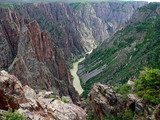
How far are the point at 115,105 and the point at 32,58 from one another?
29.7m

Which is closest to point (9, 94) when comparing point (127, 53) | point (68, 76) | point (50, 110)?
point (50, 110)

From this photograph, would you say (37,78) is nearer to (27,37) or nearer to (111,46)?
(27,37)

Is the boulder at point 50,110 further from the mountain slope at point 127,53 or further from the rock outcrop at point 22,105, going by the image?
the mountain slope at point 127,53

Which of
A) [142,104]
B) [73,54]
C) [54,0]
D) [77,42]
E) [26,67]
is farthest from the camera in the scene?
[54,0]

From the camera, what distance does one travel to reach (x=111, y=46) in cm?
10100

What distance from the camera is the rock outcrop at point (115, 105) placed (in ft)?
61.1

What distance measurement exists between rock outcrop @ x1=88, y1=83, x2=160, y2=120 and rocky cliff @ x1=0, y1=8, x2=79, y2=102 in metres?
21.3

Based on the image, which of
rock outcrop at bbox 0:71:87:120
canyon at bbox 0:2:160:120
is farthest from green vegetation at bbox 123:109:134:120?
rock outcrop at bbox 0:71:87:120

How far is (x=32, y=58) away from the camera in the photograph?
46812 mm

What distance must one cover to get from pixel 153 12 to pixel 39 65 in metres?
85.9

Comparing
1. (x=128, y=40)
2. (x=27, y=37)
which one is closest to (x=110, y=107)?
(x=27, y=37)

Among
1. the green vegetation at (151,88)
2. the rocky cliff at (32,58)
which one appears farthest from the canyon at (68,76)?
the green vegetation at (151,88)

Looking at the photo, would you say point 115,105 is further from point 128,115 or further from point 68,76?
point 68,76

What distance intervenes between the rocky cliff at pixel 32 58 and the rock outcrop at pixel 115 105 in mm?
21325
